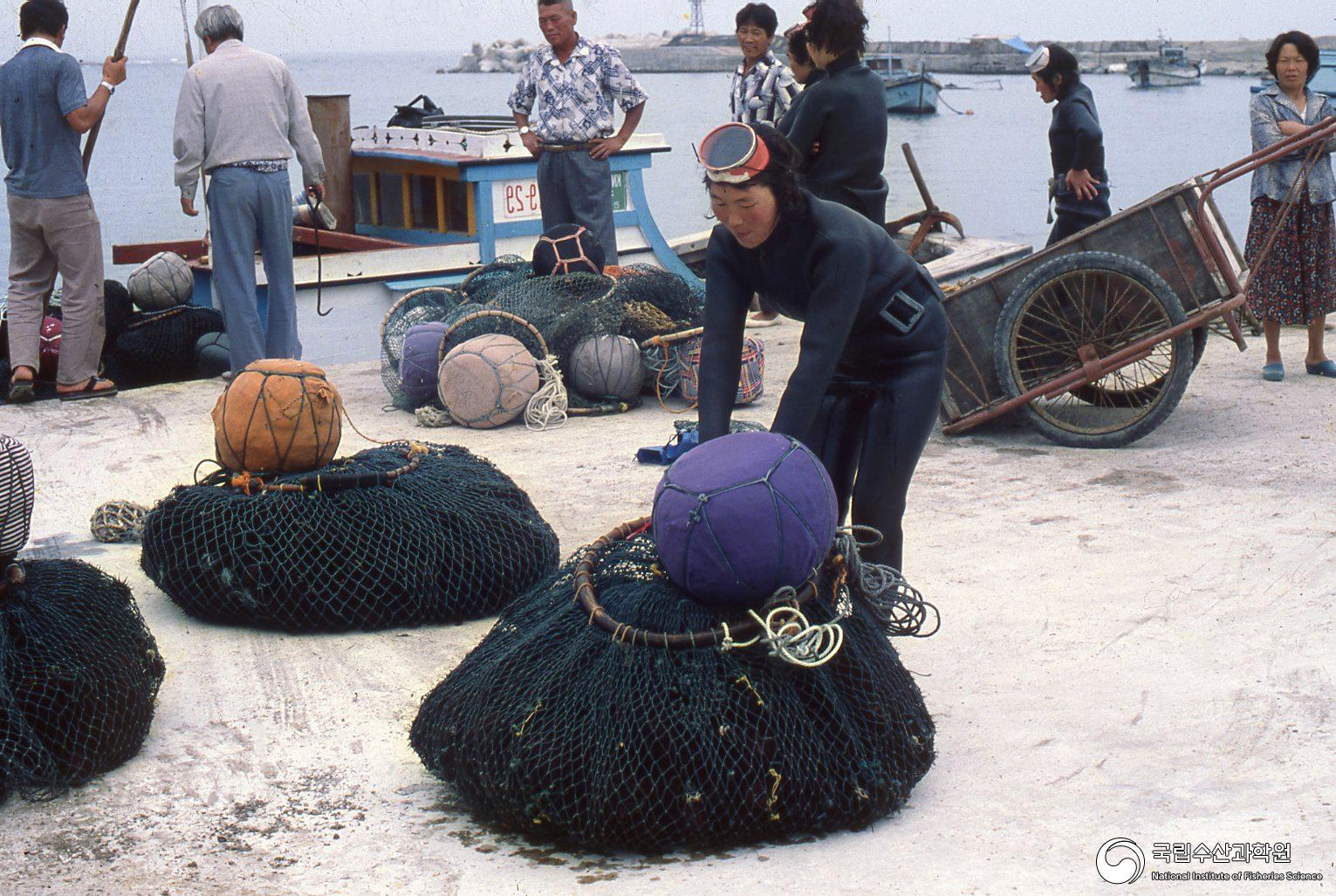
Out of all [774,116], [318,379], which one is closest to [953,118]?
[774,116]

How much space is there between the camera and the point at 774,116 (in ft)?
31.0

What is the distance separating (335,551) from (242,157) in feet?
13.2

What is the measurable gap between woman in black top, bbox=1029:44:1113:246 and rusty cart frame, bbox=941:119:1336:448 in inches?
32.8

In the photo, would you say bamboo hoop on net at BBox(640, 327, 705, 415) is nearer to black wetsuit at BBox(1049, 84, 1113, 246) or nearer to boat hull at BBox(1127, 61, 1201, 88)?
black wetsuit at BBox(1049, 84, 1113, 246)

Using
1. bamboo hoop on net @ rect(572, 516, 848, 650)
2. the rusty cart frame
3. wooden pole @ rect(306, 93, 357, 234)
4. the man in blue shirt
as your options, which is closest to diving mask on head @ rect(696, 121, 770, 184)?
bamboo hoop on net @ rect(572, 516, 848, 650)

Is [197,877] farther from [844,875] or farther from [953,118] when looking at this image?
[953,118]

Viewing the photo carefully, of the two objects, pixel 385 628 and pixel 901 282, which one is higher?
pixel 901 282

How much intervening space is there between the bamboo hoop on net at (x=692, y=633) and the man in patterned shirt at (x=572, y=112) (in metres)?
5.82

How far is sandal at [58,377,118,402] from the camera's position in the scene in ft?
27.3

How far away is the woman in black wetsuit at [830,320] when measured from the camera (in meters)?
3.53

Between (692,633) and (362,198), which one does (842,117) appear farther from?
(362,198)

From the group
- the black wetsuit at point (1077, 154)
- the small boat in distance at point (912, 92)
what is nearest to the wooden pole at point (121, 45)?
the black wetsuit at point (1077, 154)

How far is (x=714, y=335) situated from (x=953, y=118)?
2617 inches

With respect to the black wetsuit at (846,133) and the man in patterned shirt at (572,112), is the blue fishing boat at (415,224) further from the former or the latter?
the black wetsuit at (846,133)
